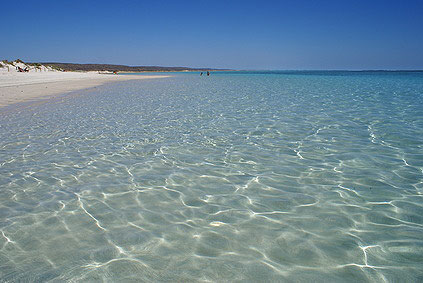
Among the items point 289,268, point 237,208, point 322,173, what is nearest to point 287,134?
point 322,173

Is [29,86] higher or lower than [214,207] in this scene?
lower

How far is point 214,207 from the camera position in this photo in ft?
12.0

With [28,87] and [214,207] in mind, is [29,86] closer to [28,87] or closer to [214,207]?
[28,87]

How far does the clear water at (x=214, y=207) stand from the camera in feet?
8.42

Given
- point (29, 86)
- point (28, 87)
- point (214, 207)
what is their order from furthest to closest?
point (29, 86) < point (28, 87) < point (214, 207)

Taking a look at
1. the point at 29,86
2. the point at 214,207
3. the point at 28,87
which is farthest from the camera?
the point at 29,86

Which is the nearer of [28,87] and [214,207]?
[214,207]

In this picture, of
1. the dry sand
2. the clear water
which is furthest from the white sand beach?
the clear water

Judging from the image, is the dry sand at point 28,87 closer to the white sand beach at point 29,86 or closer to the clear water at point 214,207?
the white sand beach at point 29,86

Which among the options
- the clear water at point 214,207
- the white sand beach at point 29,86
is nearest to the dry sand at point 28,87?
the white sand beach at point 29,86

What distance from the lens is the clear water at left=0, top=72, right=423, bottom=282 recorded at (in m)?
2.57

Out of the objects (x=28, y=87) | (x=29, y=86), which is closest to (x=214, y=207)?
(x=28, y=87)

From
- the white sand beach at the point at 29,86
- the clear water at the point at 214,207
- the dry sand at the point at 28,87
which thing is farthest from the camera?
the white sand beach at the point at 29,86

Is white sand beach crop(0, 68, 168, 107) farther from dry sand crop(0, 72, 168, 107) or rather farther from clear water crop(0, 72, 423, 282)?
clear water crop(0, 72, 423, 282)
